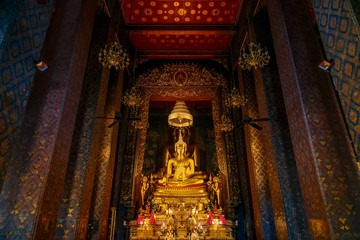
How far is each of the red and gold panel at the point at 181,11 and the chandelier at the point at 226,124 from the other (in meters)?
3.90

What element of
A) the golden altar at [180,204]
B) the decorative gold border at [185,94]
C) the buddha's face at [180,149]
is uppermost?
the decorative gold border at [185,94]

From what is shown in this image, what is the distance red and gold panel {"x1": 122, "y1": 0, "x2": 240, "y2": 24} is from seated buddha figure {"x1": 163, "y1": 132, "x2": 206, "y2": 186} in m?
5.40

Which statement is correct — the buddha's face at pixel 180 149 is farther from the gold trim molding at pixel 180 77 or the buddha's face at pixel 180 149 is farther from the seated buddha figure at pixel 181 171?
the gold trim molding at pixel 180 77

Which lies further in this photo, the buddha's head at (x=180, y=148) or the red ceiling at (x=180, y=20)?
the buddha's head at (x=180, y=148)

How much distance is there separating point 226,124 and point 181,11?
188 inches

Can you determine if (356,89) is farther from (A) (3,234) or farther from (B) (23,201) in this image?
(A) (3,234)

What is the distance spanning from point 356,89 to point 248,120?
2648 millimetres

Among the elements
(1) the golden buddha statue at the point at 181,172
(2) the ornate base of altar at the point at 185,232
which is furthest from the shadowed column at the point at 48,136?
(1) the golden buddha statue at the point at 181,172

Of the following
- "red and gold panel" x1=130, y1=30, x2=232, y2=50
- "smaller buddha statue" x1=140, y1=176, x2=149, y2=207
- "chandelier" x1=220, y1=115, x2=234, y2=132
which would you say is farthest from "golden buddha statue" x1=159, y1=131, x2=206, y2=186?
"red and gold panel" x1=130, y1=30, x2=232, y2=50

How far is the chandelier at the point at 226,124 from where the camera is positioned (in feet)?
28.1

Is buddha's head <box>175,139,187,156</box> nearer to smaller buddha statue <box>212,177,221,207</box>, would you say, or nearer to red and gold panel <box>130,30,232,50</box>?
smaller buddha statue <box>212,177,221,207</box>

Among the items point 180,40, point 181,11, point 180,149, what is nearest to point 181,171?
point 180,149

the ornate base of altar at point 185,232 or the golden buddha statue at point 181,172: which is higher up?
the golden buddha statue at point 181,172

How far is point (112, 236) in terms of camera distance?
667 cm
